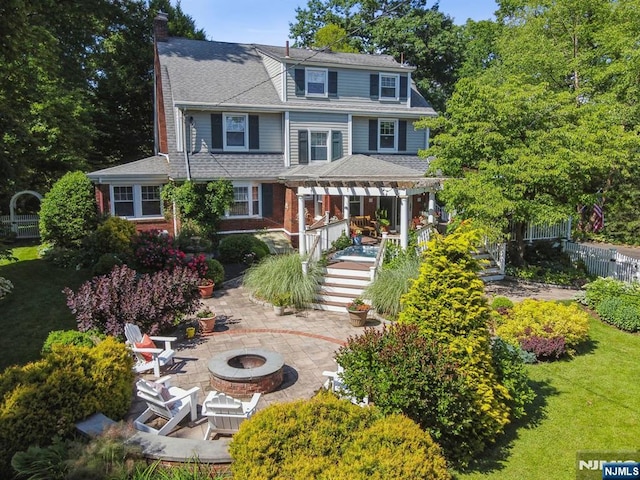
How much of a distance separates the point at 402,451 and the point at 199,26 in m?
40.5

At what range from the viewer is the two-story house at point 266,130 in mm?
20703

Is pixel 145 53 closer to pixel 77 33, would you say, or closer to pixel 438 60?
pixel 77 33

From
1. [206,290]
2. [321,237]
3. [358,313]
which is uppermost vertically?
[321,237]

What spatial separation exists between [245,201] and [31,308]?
11.2 metres

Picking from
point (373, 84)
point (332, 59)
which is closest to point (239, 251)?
point (332, 59)

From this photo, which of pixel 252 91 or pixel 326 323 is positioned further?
pixel 252 91

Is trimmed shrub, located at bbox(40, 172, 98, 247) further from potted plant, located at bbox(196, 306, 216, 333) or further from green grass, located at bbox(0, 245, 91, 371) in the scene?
potted plant, located at bbox(196, 306, 216, 333)

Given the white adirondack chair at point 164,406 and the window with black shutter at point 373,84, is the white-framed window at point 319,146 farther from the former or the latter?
the white adirondack chair at point 164,406

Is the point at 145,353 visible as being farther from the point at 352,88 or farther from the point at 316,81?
the point at 352,88

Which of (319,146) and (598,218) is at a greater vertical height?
(319,146)

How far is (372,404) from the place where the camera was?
6.03 metres

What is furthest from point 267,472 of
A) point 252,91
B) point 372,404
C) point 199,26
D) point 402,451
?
point 199,26

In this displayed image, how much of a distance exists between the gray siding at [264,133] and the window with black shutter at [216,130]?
0.14 metres

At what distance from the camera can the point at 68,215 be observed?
1678 cm
